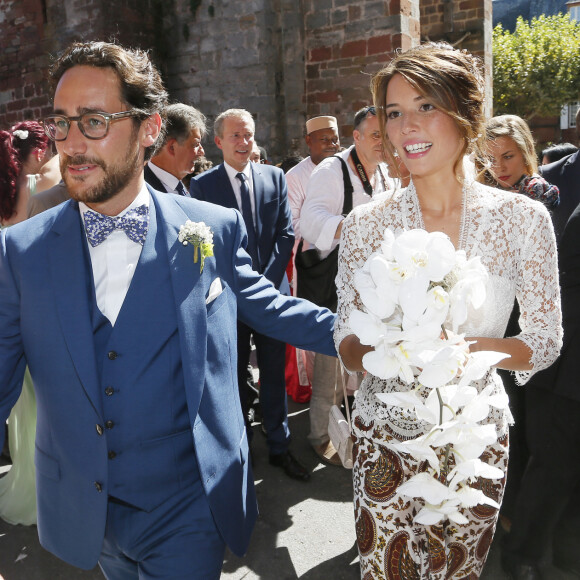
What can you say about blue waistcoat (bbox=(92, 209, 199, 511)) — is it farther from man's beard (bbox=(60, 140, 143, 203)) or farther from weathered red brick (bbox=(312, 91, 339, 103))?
weathered red brick (bbox=(312, 91, 339, 103))

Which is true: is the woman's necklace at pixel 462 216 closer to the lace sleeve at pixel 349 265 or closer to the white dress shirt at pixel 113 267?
the lace sleeve at pixel 349 265

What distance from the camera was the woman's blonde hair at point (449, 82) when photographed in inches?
81.3

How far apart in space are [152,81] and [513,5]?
161ft

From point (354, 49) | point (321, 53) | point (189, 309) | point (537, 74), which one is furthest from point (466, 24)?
point (537, 74)

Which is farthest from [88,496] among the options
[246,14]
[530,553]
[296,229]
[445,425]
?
[246,14]

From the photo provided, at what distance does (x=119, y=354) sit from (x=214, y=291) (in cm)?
38

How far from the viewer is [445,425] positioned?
1.55 metres

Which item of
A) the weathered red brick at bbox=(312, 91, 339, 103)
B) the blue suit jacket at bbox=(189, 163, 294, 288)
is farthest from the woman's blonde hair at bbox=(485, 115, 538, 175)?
the weathered red brick at bbox=(312, 91, 339, 103)

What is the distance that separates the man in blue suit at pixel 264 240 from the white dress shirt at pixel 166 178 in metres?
0.15

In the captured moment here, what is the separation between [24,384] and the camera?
164 inches

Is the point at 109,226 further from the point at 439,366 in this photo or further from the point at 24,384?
the point at 24,384

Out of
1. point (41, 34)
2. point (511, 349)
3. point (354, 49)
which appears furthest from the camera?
point (41, 34)

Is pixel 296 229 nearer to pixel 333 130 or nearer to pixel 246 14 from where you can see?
pixel 333 130

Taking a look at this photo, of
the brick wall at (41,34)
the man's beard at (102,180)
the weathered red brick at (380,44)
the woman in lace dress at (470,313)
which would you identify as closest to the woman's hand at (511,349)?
the woman in lace dress at (470,313)
